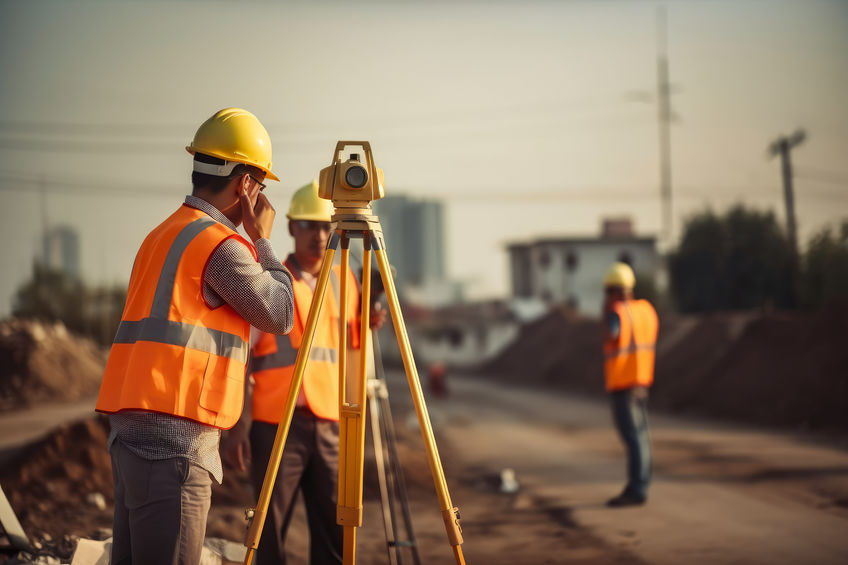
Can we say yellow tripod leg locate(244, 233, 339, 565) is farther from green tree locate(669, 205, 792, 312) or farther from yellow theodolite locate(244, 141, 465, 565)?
green tree locate(669, 205, 792, 312)

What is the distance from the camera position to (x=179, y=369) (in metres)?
2.56

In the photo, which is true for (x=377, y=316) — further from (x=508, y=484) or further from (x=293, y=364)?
(x=508, y=484)

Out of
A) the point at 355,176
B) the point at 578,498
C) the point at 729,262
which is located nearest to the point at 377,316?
the point at 355,176

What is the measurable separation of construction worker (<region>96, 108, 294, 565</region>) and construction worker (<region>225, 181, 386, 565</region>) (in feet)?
3.78

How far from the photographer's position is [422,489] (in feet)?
27.2

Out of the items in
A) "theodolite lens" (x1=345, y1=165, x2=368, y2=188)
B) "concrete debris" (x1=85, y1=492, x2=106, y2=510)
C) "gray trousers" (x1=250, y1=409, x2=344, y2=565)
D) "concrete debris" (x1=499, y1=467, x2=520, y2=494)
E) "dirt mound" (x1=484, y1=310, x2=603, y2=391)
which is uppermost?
"theodolite lens" (x1=345, y1=165, x2=368, y2=188)

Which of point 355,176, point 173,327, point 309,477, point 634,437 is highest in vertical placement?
point 355,176

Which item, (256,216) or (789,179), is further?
(789,179)

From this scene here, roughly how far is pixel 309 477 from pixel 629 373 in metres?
A: 3.96

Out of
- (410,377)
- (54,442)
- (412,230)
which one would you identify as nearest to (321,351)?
(410,377)

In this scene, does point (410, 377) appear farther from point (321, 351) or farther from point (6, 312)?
point (6, 312)

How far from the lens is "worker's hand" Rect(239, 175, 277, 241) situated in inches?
111

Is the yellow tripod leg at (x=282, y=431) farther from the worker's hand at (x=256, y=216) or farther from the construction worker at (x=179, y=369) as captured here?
the worker's hand at (x=256, y=216)

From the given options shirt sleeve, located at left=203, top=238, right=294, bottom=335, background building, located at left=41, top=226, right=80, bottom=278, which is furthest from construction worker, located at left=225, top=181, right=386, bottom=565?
background building, located at left=41, top=226, right=80, bottom=278
